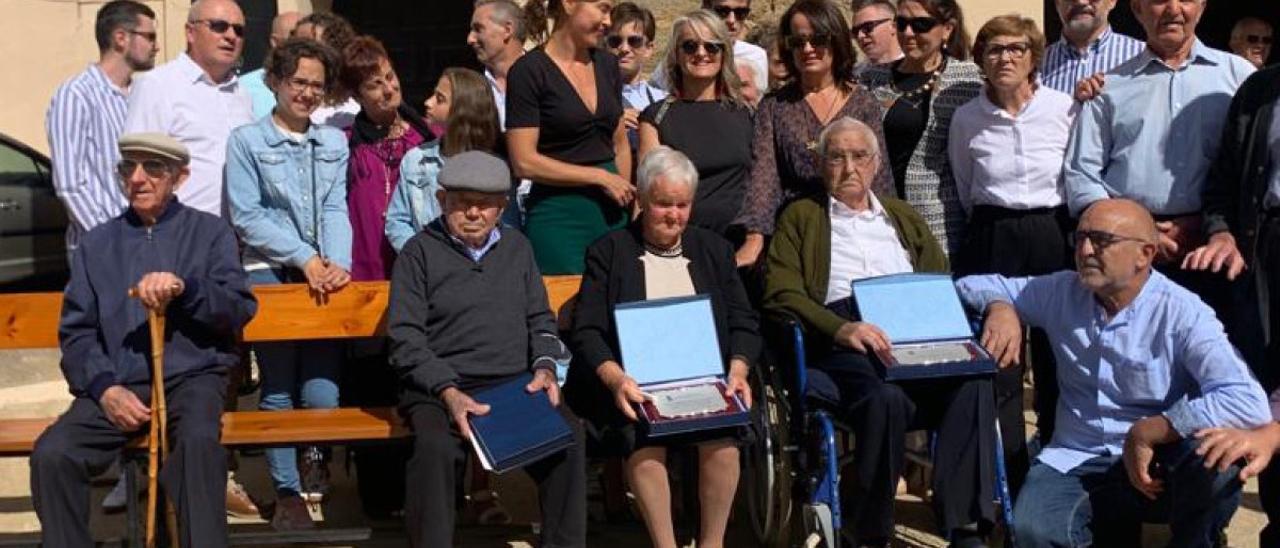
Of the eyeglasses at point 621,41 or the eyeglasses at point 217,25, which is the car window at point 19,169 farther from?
the eyeglasses at point 621,41

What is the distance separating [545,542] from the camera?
545 centimetres

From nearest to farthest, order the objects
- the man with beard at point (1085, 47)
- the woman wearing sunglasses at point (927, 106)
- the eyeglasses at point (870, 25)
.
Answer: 1. the woman wearing sunglasses at point (927, 106)
2. the man with beard at point (1085, 47)
3. the eyeglasses at point (870, 25)

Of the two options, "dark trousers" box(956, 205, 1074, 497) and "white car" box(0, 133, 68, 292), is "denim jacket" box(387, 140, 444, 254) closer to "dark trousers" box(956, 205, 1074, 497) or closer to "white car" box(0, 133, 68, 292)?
"dark trousers" box(956, 205, 1074, 497)

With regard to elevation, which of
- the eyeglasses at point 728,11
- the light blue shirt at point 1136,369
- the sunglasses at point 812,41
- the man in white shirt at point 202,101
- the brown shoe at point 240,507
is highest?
the eyeglasses at point 728,11

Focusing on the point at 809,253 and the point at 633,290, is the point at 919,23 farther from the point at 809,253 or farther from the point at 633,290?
the point at 633,290

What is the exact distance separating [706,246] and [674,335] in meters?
0.38

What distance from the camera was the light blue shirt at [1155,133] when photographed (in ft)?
19.0

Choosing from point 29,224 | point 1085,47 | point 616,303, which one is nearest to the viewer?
point 616,303

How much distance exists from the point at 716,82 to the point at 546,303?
1.12m

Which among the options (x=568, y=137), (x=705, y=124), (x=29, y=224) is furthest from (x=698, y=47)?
(x=29, y=224)

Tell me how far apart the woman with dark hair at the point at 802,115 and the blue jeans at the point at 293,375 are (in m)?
1.51

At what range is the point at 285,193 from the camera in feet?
19.8

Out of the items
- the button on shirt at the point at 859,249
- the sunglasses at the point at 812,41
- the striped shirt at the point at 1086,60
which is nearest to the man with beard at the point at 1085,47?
the striped shirt at the point at 1086,60

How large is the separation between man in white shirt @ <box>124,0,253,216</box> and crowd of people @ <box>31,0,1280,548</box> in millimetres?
15
